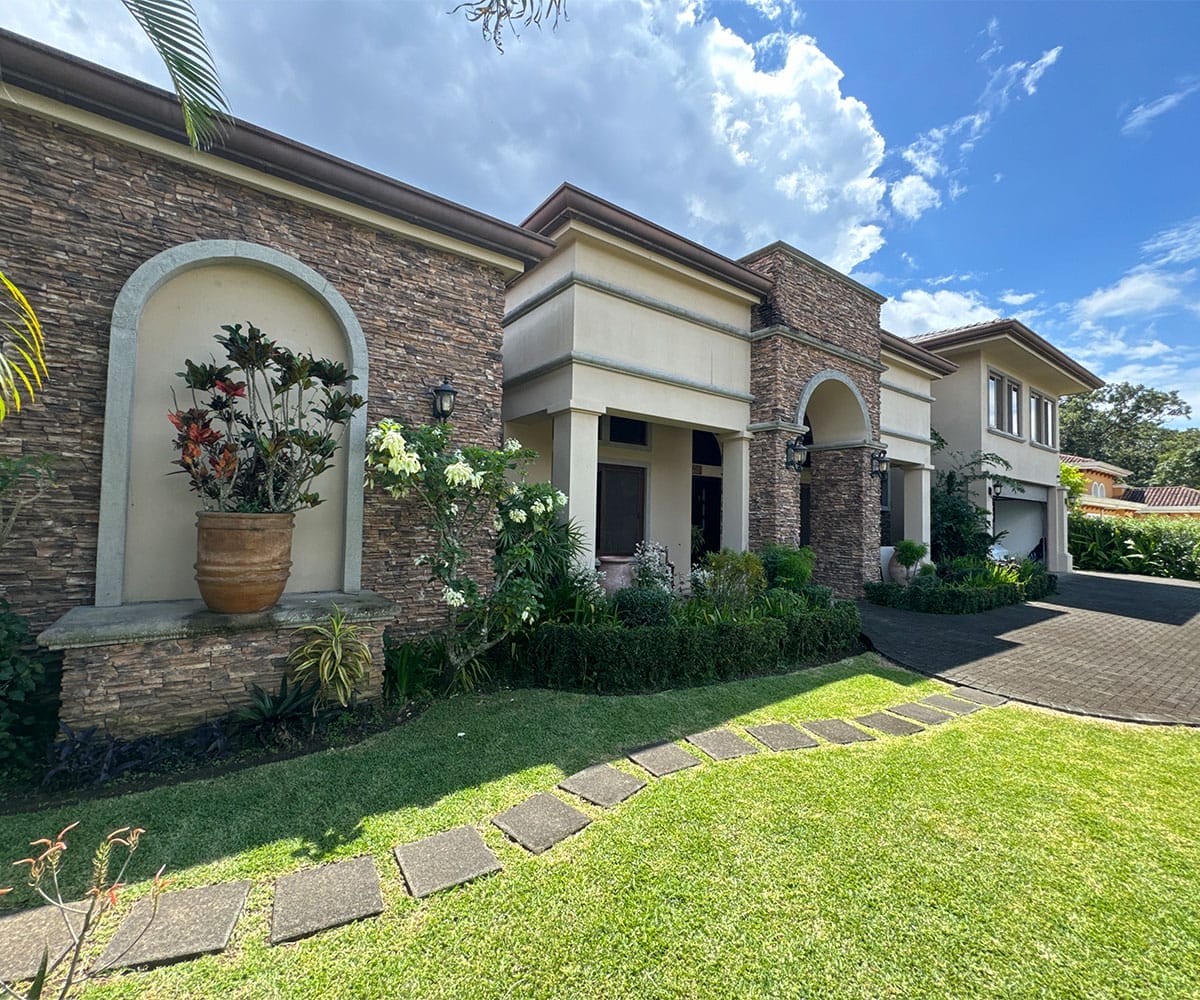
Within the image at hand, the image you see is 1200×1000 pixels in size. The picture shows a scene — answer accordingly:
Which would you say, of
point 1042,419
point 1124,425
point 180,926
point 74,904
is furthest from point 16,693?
point 1124,425

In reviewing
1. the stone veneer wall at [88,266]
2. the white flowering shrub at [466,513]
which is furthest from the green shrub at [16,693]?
the white flowering shrub at [466,513]

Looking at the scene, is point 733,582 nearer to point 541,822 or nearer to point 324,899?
point 541,822

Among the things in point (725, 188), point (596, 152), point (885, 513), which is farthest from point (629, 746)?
point (885, 513)

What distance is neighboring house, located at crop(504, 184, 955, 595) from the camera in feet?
24.6

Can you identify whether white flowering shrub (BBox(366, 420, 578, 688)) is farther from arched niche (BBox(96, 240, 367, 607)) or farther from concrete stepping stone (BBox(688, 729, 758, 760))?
concrete stepping stone (BBox(688, 729, 758, 760))

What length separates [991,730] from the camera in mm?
4598

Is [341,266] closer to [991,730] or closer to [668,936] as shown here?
[668,936]

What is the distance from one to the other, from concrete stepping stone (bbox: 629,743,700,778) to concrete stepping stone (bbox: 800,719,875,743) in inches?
52.7

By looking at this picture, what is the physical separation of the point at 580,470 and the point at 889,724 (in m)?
4.75

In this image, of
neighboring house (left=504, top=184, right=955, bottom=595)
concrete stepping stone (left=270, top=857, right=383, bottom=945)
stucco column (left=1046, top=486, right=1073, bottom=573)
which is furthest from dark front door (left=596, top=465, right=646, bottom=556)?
stucco column (left=1046, top=486, right=1073, bottom=573)

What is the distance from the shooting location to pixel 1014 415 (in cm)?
1583

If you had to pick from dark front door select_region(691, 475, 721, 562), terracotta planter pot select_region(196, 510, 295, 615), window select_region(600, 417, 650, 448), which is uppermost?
window select_region(600, 417, 650, 448)

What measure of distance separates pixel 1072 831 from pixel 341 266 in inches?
311

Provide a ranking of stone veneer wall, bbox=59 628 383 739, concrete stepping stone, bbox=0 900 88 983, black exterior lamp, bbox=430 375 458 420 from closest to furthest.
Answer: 1. concrete stepping stone, bbox=0 900 88 983
2. stone veneer wall, bbox=59 628 383 739
3. black exterior lamp, bbox=430 375 458 420
